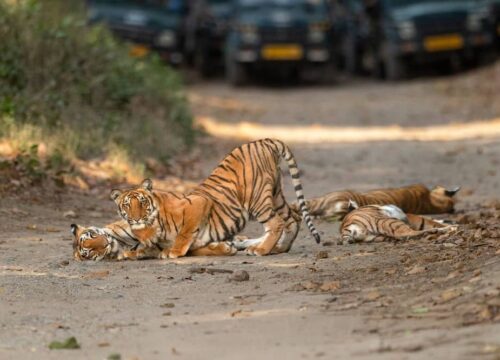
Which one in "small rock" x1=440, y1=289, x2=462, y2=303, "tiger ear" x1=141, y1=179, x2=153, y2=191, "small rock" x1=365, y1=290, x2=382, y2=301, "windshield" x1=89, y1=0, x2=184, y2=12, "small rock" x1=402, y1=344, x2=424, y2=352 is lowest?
"small rock" x1=365, y1=290, x2=382, y2=301

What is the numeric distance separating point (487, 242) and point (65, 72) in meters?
8.67

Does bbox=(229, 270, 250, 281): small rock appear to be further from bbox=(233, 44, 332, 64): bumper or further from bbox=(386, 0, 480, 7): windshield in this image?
bbox=(386, 0, 480, 7): windshield

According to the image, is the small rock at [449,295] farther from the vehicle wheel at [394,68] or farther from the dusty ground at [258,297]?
the vehicle wheel at [394,68]

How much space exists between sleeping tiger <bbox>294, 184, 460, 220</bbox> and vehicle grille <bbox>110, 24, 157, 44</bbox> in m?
17.5

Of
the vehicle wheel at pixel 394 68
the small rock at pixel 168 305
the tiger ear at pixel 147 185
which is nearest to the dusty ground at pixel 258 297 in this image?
the small rock at pixel 168 305

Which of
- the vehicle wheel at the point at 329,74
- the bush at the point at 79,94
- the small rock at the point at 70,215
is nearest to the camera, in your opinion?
the small rock at the point at 70,215

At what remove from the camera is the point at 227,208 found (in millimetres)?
10180

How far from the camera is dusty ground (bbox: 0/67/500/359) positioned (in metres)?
6.99

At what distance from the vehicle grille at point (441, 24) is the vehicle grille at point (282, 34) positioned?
245 cm

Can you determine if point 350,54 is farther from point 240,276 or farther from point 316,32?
point 240,276

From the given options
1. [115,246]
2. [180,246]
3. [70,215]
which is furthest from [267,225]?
[70,215]

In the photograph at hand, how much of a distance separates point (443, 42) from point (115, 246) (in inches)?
757

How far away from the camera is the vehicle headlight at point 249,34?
27.9m

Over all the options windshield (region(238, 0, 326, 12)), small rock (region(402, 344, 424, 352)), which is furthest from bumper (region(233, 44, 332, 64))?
small rock (region(402, 344, 424, 352))
